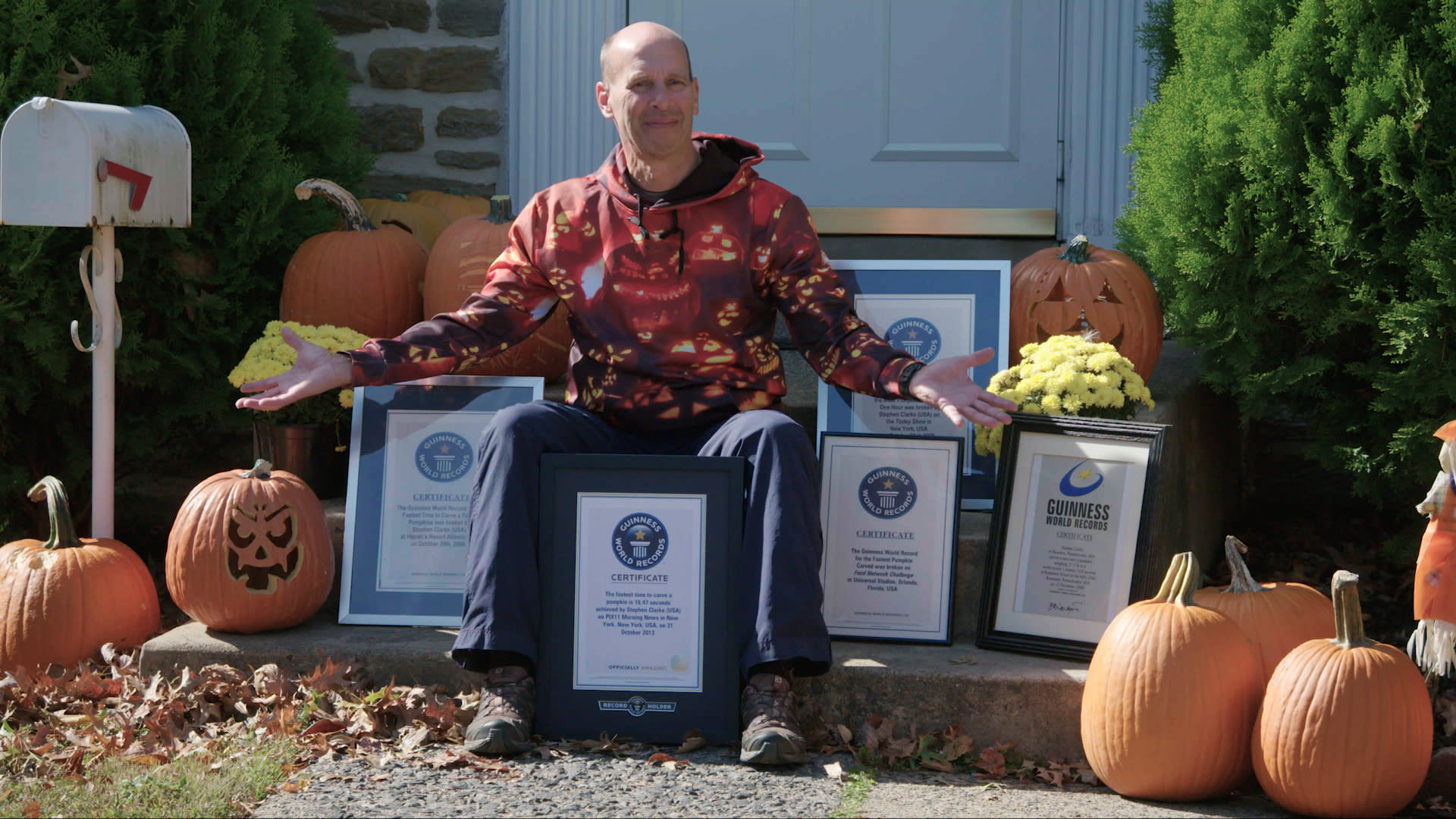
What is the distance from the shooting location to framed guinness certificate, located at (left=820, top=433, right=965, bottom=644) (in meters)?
2.85

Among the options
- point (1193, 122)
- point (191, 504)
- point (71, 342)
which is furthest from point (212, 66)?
point (1193, 122)

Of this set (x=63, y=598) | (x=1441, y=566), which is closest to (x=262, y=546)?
(x=63, y=598)

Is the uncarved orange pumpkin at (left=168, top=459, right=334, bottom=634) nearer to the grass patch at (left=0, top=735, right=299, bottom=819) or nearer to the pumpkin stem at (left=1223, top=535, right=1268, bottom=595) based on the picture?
the grass patch at (left=0, top=735, right=299, bottom=819)

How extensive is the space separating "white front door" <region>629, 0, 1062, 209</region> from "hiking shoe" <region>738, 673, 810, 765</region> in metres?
2.38

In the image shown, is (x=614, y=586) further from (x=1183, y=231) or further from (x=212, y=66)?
(x=212, y=66)

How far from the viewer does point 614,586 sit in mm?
2615

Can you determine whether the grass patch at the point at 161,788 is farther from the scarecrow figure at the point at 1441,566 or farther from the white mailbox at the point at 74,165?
the scarecrow figure at the point at 1441,566

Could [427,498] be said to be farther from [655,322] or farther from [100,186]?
[100,186]

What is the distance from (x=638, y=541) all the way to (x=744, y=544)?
21 cm

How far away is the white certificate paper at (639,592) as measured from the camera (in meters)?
2.59

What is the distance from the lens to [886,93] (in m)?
4.50

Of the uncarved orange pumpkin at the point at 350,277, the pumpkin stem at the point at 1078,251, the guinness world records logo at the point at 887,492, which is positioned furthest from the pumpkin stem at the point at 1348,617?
the uncarved orange pumpkin at the point at 350,277

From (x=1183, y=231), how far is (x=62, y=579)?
2.65 meters

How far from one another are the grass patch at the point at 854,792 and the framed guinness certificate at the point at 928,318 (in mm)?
1010
